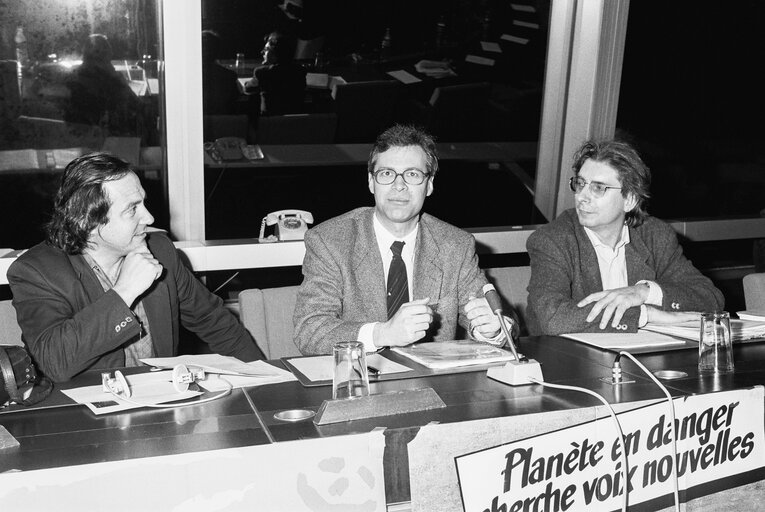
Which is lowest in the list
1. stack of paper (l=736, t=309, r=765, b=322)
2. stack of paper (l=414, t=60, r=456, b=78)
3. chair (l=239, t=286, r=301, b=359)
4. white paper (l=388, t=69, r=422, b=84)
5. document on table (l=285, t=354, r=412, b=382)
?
chair (l=239, t=286, r=301, b=359)

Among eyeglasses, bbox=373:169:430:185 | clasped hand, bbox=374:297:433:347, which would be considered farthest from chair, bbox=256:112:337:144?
clasped hand, bbox=374:297:433:347

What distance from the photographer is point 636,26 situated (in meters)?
4.43

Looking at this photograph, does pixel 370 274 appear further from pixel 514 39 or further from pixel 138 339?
pixel 514 39

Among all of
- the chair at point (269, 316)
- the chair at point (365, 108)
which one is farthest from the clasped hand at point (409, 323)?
the chair at point (365, 108)

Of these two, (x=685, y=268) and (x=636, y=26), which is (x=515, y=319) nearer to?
(x=685, y=268)

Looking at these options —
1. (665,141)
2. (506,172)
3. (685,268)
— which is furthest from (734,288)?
(685,268)

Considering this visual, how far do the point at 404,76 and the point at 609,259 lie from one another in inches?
63.3

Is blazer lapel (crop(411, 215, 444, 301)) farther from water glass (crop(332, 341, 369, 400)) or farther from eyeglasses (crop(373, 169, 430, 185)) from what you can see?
water glass (crop(332, 341, 369, 400))

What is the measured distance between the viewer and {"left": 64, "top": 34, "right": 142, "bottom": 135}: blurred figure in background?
353 centimetres

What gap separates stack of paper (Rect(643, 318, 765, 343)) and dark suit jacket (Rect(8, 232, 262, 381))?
4.17 ft

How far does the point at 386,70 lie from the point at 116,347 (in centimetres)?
225

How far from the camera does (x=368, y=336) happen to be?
7.63 ft

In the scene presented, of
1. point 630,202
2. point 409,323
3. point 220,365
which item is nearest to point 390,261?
point 409,323

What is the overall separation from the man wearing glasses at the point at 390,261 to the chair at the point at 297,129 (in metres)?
1.38
